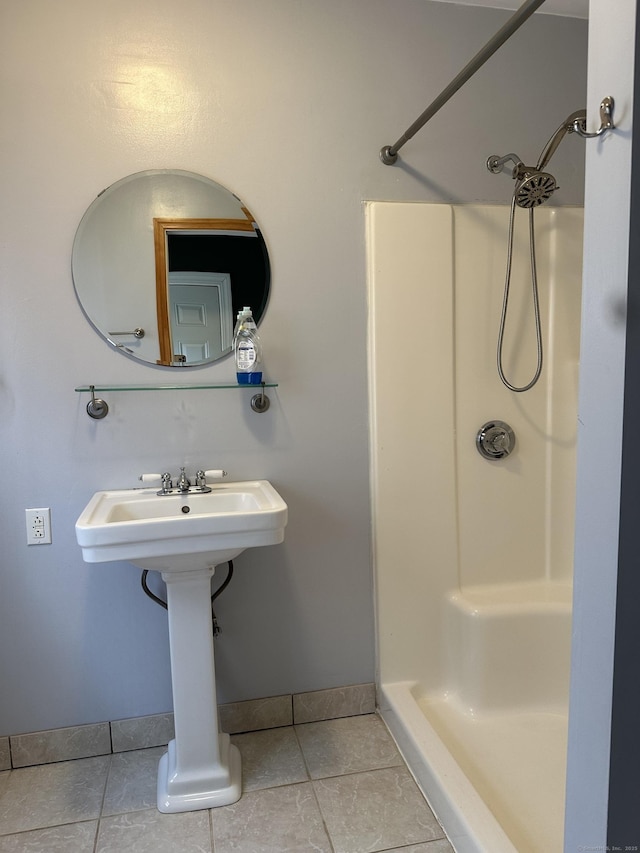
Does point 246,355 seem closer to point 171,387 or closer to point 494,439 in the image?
point 171,387

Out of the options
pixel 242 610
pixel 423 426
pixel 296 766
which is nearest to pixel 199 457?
pixel 242 610

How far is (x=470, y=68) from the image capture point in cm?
143

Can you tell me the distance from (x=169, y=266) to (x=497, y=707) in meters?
1.75

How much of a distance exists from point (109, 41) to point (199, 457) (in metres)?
1.26

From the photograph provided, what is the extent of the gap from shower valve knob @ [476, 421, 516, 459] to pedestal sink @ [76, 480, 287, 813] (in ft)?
2.47

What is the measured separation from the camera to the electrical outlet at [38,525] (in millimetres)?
1777

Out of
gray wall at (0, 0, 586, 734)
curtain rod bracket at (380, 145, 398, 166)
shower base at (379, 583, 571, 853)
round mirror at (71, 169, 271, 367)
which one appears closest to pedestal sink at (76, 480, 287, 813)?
gray wall at (0, 0, 586, 734)

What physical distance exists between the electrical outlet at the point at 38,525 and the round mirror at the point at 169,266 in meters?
0.55

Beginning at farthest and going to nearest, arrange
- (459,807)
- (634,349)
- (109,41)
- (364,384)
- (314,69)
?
(364,384)
(314,69)
(109,41)
(459,807)
(634,349)

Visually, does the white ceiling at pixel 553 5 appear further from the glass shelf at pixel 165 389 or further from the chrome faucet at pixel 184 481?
the chrome faucet at pixel 184 481

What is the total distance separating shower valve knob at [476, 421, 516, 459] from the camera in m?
2.00

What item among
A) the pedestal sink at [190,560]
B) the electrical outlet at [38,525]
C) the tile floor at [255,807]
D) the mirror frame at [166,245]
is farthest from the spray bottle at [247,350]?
the tile floor at [255,807]

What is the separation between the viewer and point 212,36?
176 cm

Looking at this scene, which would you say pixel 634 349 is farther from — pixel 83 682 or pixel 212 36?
pixel 83 682
